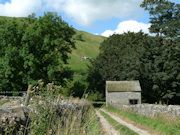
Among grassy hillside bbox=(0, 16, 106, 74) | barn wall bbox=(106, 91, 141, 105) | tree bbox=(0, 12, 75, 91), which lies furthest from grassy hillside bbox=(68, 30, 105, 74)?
tree bbox=(0, 12, 75, 91)

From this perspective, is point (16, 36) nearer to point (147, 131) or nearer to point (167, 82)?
point (147, 131)

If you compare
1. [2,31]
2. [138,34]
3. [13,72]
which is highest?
[138,34]

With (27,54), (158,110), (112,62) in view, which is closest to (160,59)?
(112,62)

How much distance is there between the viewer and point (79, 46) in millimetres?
105250

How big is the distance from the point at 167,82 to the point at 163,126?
27404 mm

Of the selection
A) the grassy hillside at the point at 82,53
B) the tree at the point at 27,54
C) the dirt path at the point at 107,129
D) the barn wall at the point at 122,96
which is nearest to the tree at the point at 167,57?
the barn wall at the point at 122,96

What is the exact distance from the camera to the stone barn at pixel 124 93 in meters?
34.5

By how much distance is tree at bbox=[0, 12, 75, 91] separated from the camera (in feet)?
88.6

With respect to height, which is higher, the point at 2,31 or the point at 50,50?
the point at 2,31

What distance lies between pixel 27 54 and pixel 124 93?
1692 centimetres

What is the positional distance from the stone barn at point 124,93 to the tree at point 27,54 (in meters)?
9.07

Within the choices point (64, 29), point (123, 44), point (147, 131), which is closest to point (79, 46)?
point (123, 44)

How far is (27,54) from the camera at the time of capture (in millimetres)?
27297

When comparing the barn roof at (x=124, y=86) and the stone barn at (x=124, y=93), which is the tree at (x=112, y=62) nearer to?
the barn roof at (x=124, y=86)
